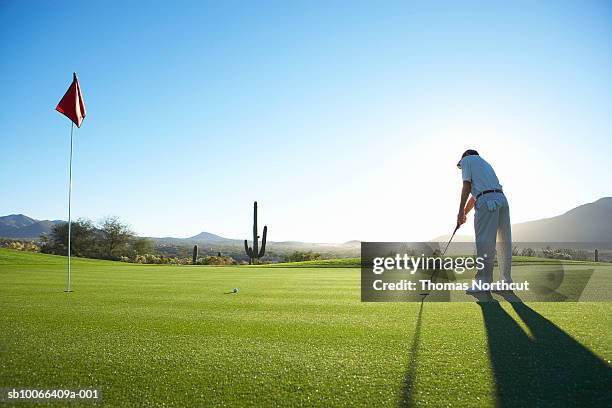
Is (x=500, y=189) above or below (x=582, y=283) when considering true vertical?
above

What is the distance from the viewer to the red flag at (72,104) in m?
9.14

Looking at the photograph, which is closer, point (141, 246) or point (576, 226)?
point (141, 246)

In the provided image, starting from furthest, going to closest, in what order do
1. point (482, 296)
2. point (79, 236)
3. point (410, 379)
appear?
point (79, 236) → point (482, 296) → point (410, 379)

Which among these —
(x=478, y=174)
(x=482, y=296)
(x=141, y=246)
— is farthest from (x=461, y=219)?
(x=141, y=246)

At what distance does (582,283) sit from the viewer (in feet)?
23.1

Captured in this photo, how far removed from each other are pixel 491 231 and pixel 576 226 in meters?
98.9

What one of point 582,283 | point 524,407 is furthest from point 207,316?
point 582,283

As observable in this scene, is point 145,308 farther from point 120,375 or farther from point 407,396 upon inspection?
point 407,396

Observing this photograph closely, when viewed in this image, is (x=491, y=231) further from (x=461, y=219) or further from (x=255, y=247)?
(x=255, y=247)

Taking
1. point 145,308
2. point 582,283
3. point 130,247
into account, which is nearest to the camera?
point 145,308

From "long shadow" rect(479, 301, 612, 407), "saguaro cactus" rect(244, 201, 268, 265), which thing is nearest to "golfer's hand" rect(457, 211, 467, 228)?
"long shadow" rect(479, 301, 612, 407)

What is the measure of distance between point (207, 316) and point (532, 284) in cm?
565

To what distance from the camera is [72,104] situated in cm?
921

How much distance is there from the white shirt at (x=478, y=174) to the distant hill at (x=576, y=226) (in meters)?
66.1
